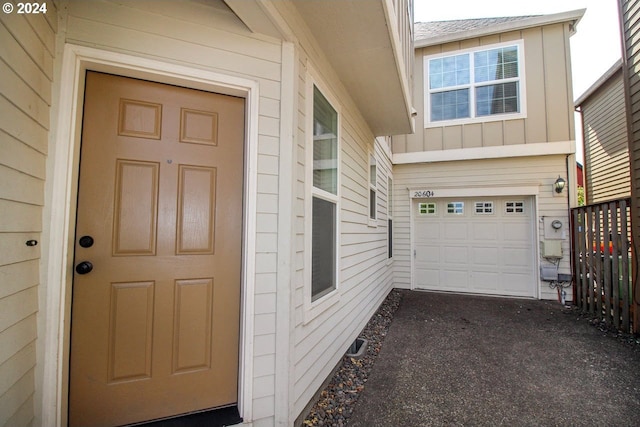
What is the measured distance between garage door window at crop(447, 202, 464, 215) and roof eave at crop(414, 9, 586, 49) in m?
3.34

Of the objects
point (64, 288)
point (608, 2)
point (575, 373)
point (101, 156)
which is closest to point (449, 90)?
point (608, 2)

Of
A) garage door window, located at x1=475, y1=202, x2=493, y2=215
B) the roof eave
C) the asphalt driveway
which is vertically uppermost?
the roof eave

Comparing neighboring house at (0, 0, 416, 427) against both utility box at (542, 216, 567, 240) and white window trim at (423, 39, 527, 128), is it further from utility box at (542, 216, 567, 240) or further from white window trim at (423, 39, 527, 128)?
utility box at (542, 216, 567, 240)

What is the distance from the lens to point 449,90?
230 inches

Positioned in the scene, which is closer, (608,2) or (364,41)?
(364,41)

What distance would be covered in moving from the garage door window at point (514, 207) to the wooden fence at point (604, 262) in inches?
29.3

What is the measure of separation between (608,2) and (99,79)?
20.5 feet

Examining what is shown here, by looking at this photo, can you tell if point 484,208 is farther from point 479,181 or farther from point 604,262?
point 604,262

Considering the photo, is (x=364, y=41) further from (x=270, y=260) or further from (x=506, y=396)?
(x=506, y=396)

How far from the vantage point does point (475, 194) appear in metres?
5.52

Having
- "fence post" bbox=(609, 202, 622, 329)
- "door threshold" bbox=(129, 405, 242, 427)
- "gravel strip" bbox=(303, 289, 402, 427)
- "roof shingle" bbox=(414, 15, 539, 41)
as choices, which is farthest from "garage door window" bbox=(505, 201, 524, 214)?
"door threshold" bbox=(129, 405, 242, 427)

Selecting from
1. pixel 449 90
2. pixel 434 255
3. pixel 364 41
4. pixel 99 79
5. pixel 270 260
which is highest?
pixel 449 90

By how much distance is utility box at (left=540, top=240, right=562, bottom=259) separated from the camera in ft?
16.1

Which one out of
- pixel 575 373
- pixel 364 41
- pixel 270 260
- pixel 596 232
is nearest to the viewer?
pixel 270 260
